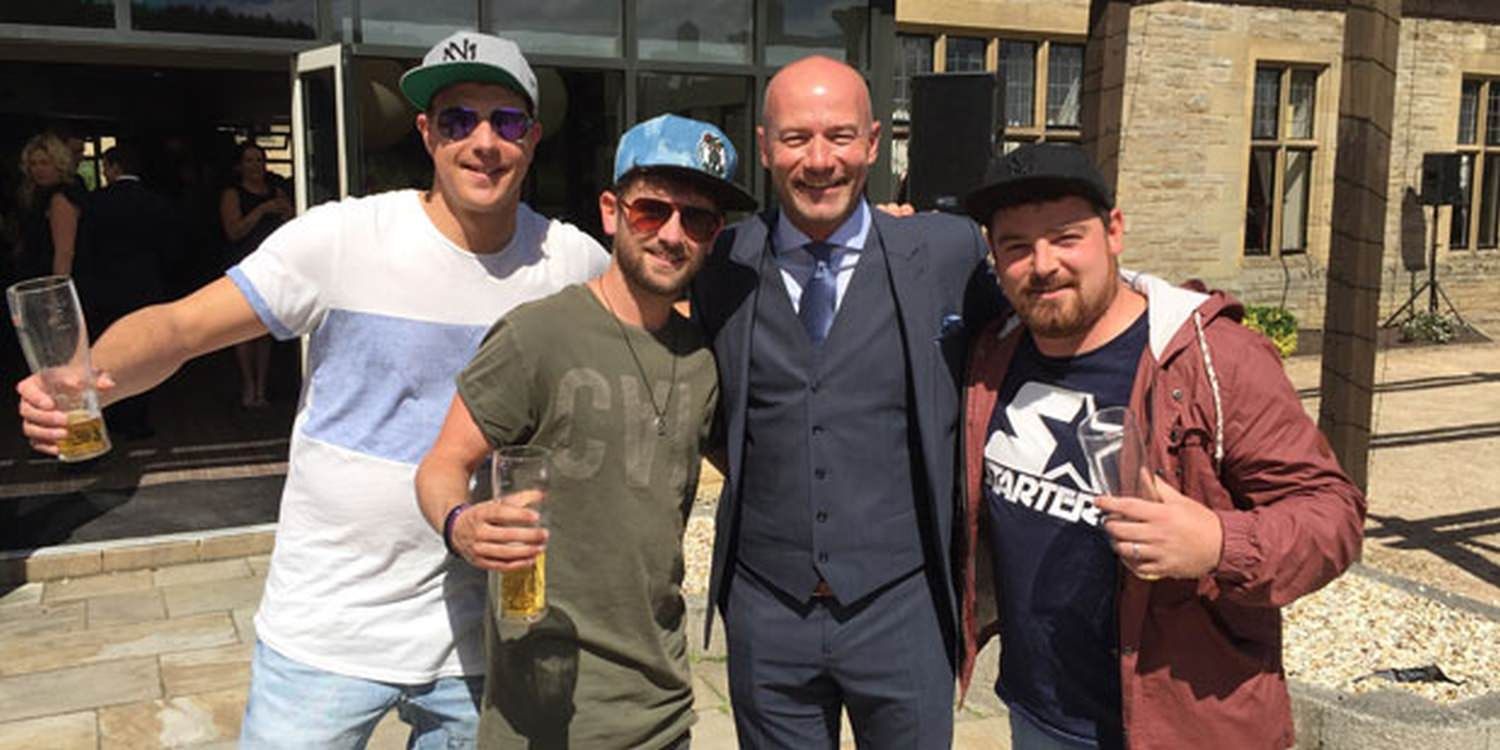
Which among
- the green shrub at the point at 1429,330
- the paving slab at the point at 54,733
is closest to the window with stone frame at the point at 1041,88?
the green shrub at the point at 1429,330

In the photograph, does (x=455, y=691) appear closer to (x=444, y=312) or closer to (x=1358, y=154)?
(x=444, y=312)

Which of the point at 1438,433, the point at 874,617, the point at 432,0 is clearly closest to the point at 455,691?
the point at 874,617

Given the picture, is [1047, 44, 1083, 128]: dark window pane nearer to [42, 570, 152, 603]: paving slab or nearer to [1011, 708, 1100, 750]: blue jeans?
[42, 570, 152, 603]: paving slab

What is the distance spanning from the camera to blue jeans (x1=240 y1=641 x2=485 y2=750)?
85.8 inches

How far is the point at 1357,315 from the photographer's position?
17.0ft

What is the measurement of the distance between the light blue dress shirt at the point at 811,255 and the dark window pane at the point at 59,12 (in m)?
4.81

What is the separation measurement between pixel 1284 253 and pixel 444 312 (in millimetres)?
15004

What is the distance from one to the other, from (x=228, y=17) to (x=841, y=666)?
5225 millimetres

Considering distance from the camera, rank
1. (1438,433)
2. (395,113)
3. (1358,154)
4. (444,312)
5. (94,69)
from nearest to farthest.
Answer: (444,312) < (1358,154) < (395,113) < (1438,433) < (94,69)

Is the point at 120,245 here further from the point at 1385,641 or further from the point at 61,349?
the point at 1385,641

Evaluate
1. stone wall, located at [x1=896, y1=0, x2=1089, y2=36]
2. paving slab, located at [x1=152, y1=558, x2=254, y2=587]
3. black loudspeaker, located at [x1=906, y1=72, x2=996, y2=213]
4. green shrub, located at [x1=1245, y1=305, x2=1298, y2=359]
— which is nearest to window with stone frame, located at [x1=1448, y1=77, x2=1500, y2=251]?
green shrub, located at [x1=1245, y1=305, x2=1298, y2=359]

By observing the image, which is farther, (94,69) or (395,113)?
(94,69)

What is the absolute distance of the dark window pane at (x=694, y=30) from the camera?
7062mm

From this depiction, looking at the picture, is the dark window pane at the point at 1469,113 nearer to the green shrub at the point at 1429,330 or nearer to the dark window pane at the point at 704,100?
the green shrub at the point at 1429,330
